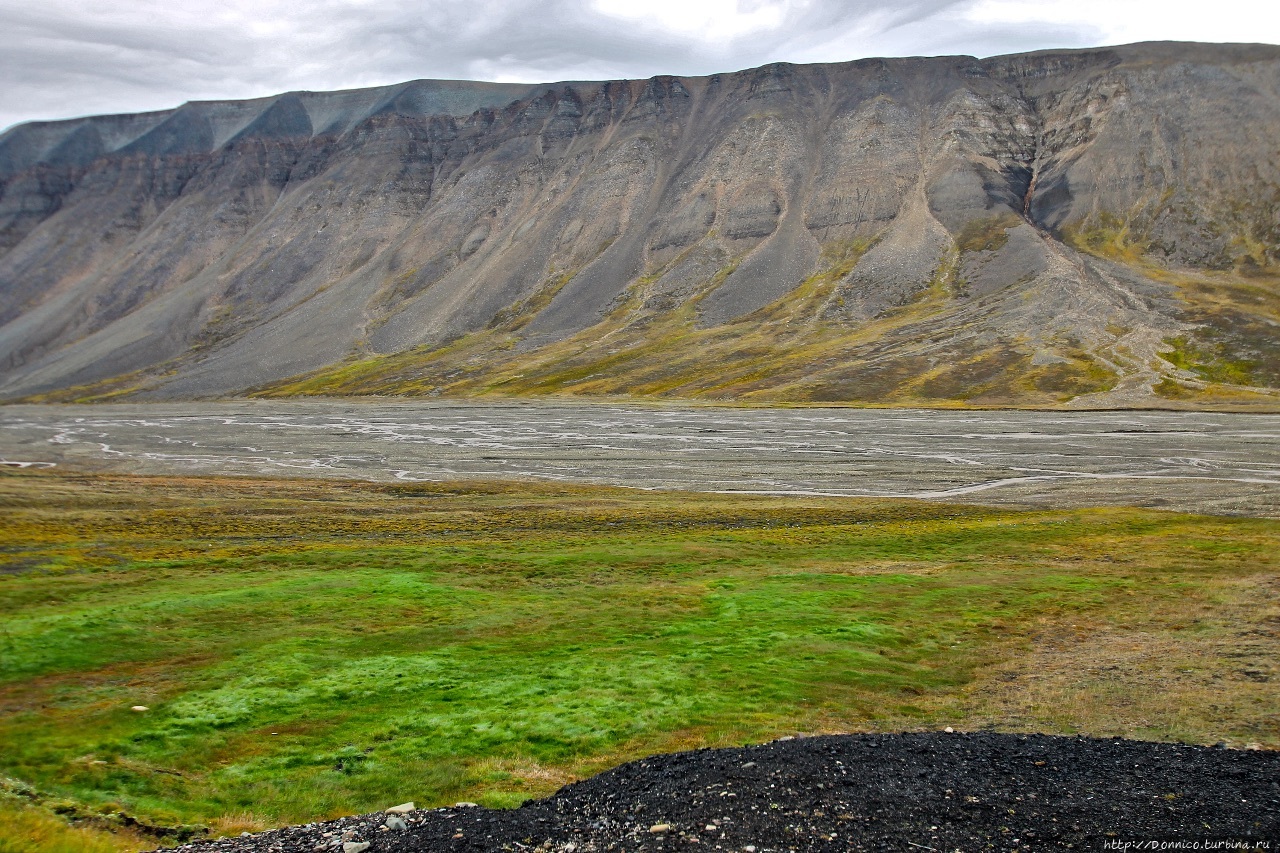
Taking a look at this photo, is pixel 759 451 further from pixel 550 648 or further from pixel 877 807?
pixel 877 807

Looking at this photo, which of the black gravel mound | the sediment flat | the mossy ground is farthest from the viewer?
the sediment flat

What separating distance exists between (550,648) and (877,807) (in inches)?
486

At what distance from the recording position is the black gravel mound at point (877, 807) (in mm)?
11641

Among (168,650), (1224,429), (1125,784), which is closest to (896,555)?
(1125,784)

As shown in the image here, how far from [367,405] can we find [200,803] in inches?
6091

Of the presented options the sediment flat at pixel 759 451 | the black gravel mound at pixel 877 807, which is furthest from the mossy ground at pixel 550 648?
the sediment flat at pixel 759 451

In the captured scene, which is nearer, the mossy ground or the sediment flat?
the mossy ground

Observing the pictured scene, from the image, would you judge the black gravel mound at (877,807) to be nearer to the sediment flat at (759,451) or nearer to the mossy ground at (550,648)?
the mossy ground at (550,648)

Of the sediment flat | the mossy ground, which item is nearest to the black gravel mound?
the mossy ground

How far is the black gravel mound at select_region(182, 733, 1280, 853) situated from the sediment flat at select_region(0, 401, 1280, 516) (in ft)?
132

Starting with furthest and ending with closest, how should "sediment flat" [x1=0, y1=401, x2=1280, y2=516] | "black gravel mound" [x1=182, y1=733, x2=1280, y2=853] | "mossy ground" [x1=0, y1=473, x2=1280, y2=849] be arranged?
"sediment flat" [x1=0, y1=401, x2=1280, y2=516] → "mossy ground" [x1=0, y1=473, x2=1280, y2=849] → "black gravel mound" [x1=182, y1=733, x2=1280, y2=853]

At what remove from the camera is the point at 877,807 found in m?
12.6

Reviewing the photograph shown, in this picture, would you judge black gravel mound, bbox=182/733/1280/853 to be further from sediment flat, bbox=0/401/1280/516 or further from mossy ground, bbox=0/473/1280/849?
sediment flat, bbox=0/401/1280/516

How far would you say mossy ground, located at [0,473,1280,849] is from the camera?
1639cm
